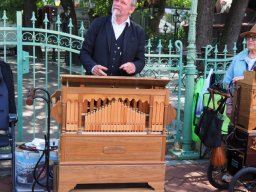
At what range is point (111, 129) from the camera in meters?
2.97

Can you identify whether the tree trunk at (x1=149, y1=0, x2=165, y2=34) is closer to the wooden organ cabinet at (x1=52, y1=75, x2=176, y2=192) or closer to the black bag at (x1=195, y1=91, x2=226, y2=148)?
the black bag at (x1=195, y1=91, x2=226, y2=148)

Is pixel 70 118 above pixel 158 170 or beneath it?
above

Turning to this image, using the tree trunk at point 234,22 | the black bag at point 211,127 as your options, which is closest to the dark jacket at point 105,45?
the black bag at point 211,127

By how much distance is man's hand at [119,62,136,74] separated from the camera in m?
3.28

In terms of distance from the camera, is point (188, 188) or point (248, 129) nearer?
point (248, 129)

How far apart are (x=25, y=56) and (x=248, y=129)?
2.56m

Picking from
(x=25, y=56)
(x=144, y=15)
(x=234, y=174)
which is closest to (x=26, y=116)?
(x=25, y=56)

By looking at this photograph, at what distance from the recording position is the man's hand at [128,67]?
3279 millimetres

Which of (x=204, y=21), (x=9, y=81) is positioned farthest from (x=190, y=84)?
(x=204, y=21)

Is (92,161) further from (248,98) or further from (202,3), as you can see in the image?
(202,3)

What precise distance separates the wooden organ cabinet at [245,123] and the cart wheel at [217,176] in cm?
24

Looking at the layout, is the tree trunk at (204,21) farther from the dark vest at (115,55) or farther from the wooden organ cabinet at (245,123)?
the dark vest at (115,55)

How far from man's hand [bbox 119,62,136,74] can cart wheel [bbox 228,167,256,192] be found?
1372 mm

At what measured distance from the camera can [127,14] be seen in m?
3.35
